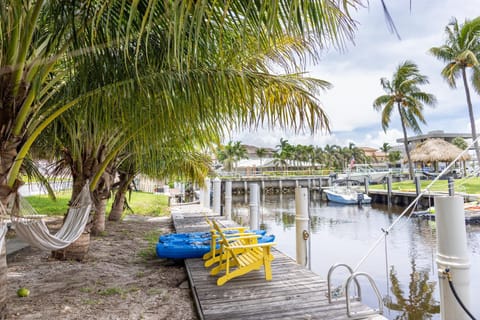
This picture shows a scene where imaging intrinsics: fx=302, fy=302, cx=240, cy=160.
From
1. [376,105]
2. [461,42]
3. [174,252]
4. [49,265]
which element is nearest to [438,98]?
[376,105]

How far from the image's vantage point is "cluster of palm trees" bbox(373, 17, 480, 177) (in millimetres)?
17744

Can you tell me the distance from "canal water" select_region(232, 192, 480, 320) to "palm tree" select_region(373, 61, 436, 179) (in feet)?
39.0

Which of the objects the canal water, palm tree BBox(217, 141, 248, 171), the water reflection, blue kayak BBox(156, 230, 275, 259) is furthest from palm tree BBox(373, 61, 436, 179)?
palm tree BBox(217, 141, 248, 171)

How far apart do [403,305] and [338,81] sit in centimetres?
468

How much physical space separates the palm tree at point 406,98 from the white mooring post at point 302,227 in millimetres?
24581

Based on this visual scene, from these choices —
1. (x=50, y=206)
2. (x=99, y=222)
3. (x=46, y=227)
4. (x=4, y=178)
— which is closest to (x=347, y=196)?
(x=99, y=222)

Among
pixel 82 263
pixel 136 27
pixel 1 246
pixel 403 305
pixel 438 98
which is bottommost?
pixel 403 305

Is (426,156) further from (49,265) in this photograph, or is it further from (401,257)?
Result: (49,265)

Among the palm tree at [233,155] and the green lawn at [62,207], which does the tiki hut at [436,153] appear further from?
the palm tree at [233,155]

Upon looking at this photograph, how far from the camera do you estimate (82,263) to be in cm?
512

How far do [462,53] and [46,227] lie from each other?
852 inches

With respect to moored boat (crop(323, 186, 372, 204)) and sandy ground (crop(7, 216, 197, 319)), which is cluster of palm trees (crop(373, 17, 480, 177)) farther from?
sandy ground (crop(7, 216, 197, 319))

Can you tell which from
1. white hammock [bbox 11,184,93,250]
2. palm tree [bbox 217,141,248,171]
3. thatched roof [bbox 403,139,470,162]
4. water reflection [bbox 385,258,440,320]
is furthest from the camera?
palm tree [bbox 217,141,248,171]

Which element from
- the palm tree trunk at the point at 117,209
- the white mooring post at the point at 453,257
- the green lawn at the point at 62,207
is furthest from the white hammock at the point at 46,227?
the green lawn at the point at 62,207
